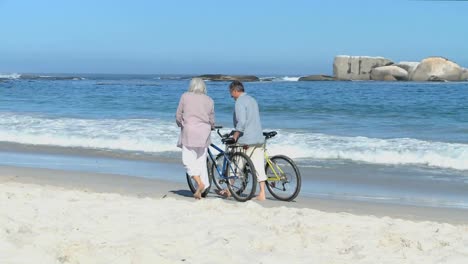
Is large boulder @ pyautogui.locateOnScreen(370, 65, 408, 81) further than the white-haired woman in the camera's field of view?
Yes

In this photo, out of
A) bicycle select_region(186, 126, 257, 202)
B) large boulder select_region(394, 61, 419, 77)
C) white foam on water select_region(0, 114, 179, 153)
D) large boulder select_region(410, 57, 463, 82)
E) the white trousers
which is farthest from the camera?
large boulder select_region(394, 61, 419, 77)

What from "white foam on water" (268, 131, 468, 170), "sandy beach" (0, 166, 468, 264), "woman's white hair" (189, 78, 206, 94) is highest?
"woman's white hair" (189, 78, 206, 94)

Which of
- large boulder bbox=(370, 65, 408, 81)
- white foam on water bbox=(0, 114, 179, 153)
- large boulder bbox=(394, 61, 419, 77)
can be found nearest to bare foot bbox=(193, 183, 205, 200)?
white foam on water bbox=(0, 114, 179, 153)

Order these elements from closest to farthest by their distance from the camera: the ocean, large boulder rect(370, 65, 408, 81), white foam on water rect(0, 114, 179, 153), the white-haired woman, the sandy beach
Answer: the sandy beach, the white-haired woman, the ocean, white foam on water rect(0, 114, 179, 153), large boulder rect(370, 65, 408, 81)

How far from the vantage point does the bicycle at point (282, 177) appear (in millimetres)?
9070

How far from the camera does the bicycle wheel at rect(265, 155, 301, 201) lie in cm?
907

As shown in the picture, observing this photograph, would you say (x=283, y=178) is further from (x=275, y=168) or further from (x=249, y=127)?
(x=249, y=127)

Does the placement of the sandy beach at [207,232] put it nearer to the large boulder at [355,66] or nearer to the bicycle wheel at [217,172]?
the bicycle wheel at [217,172]

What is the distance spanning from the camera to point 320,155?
45.6 ft

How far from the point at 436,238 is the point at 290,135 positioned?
10.7 meters

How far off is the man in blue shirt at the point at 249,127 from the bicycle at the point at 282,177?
0.11 meters

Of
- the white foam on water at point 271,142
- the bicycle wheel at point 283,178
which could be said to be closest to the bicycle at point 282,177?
the bicycle wheel at point 283,178

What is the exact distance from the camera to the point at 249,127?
29.4 feet

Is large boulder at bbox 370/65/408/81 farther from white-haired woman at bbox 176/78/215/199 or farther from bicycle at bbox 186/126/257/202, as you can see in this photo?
white-haired woman at bbox 176/78/215/199
